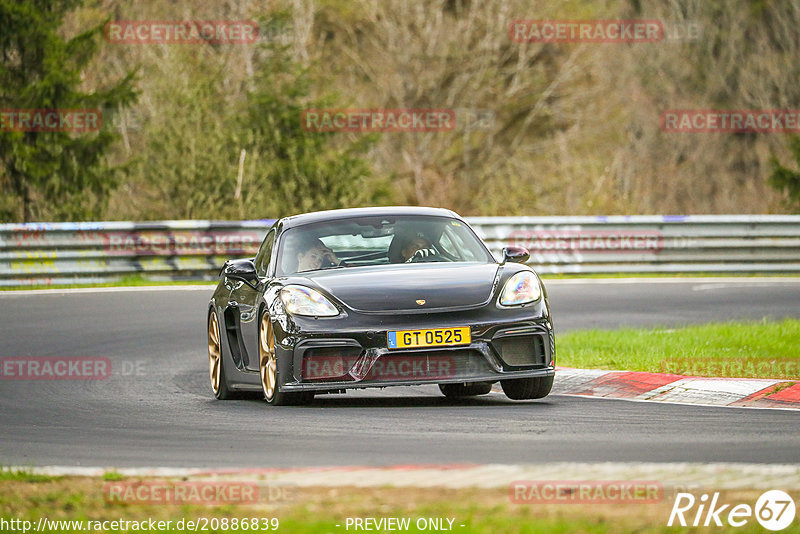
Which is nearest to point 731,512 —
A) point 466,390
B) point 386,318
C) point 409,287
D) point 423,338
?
point 423,338

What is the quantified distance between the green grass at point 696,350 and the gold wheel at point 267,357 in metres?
2.99

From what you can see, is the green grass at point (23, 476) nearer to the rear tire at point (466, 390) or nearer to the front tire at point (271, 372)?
the front tire at point (271, 372)

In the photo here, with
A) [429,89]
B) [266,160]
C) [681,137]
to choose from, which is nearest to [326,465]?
[266,160]

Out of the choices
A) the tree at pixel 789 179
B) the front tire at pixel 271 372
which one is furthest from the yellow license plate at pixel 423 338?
the tree at pixel 789 179

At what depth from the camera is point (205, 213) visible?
26766 mm

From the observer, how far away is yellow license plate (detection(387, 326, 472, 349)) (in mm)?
9242

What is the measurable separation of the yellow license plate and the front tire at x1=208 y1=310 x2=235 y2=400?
2174 millimetres

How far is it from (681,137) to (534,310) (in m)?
41.2

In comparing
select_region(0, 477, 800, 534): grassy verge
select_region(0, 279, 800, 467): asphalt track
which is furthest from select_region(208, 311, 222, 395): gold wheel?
select_region(0, 477, 800, 534): grassy verge

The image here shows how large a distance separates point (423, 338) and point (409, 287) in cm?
43

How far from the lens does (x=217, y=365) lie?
442 inches

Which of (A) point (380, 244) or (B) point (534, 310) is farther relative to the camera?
(A) point (380, 244)

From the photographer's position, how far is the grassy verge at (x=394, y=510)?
5137 millimetres

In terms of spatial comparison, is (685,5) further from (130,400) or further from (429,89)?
(130,400)
